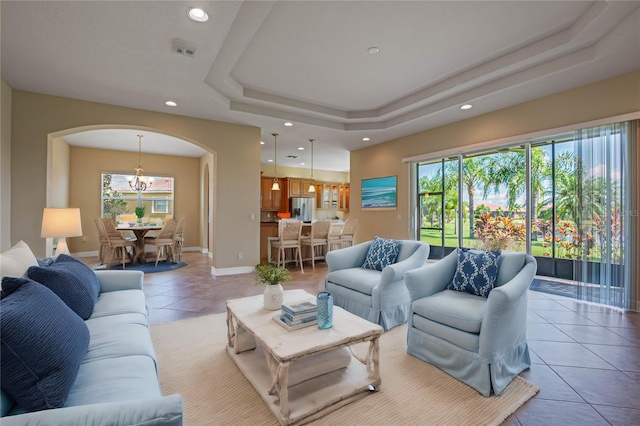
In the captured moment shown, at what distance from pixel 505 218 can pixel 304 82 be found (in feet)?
13.2

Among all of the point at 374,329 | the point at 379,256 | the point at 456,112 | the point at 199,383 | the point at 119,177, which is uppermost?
the point at 456,112

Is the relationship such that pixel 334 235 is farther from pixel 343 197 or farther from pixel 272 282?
pixel 343 197

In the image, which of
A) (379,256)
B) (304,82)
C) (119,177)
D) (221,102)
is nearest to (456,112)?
(304,82)

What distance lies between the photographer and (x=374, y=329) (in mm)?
1983

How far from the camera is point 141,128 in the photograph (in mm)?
4750

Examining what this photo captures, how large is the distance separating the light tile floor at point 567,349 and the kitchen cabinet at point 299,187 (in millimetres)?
5895

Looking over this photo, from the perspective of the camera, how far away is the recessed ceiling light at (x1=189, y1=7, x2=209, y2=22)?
2445mm

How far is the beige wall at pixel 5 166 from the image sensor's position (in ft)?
12.0

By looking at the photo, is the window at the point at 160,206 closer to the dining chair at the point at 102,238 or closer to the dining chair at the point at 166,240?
the dining chair at the point at 166,240

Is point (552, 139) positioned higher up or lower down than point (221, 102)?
lower down

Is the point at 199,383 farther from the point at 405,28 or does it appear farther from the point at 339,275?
the point at 405,28

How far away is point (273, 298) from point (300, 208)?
26.7 ft

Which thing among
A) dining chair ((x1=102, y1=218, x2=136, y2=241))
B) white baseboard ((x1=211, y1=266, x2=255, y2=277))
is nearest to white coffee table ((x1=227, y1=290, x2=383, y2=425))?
white baseboard ((x1=211, y1=266, x2=255, y2=277))

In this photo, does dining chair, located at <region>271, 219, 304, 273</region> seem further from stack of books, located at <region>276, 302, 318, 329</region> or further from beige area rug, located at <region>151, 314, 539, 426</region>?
stack of books, located at <region>276, 302, 318, 329</region>
